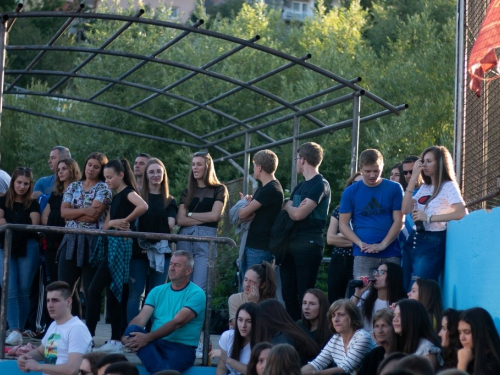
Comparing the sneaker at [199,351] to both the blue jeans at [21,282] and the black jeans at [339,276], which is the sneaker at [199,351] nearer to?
the black jeans at [339,276]

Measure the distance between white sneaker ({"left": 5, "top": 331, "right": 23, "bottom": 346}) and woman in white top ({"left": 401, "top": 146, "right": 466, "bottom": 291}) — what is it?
3.65m

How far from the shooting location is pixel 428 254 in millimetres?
8141

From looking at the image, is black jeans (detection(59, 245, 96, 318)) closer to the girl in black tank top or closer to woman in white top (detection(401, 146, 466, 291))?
the girl in black tank top

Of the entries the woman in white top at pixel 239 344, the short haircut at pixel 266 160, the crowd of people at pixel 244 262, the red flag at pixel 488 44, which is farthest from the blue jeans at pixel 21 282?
the red flag at pixel 488 44

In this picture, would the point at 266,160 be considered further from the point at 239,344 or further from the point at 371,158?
the point at 239,344

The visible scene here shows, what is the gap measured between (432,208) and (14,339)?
406 centimetres

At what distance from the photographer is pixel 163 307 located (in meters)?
8.56

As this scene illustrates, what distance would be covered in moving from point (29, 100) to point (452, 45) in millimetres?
12722

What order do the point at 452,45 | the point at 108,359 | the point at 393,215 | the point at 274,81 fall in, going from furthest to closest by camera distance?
the point at 274,81, the point at 452,45, the point at 393,215, the point at 108,359

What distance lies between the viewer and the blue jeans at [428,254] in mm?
8109

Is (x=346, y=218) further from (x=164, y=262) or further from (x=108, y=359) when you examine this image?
(x=108, y=359)

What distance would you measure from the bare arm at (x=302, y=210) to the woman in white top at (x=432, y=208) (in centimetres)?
96

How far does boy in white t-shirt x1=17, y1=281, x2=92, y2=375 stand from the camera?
790 centimetres

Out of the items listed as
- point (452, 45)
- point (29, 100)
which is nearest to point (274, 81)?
point (452, 45)
